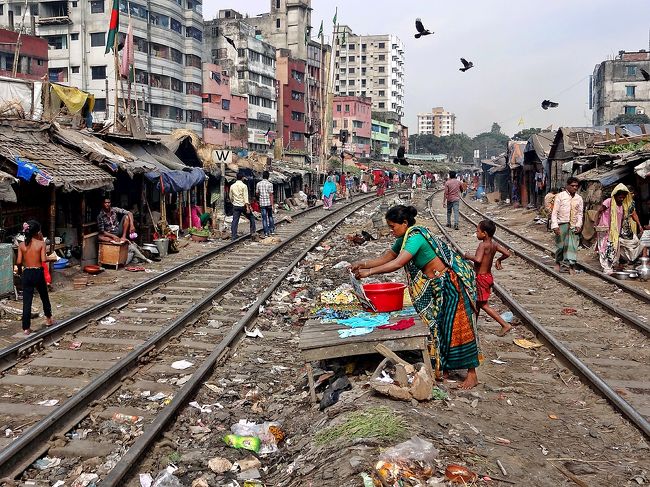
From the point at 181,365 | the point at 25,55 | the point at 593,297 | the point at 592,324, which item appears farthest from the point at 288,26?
the point at 181,365

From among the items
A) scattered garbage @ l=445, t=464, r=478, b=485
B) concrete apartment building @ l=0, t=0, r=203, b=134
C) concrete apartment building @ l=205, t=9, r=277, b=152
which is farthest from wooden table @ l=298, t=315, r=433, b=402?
concrete apartment building @ l=205, t=9, r=277, b=152

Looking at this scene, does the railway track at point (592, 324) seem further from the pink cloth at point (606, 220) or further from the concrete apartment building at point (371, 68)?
the concrete apartment building at point (371, 68)

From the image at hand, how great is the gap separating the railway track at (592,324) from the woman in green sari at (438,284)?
1.58 m

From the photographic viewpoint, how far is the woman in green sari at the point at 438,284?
5.66 metres

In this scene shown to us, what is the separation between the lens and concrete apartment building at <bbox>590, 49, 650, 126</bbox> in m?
70.8

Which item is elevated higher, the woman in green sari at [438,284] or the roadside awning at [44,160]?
the roadside awning at [44,160]

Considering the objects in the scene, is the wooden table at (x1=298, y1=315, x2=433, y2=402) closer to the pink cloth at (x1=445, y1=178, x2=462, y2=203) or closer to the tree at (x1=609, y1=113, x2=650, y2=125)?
the pink cloth at (x1=445, y1=178, x2=462, y2=203)

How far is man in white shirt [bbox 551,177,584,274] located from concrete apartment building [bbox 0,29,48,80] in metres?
40.9

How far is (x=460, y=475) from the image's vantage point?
3.91 metres

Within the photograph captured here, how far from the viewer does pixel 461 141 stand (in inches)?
5261

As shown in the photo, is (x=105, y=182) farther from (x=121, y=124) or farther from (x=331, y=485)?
(x=331, y=485)

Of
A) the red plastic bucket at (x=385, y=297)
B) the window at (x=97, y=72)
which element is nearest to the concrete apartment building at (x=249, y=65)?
the window at (x=97, y=72)

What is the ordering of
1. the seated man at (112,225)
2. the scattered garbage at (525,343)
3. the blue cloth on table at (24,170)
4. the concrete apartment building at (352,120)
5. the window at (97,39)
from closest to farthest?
the scattered garbage at (525,343) → the blue cloth on table at (24,170) → the seated man at (112,225) → the window at (97,39) → the concrete apartment building at (352,120)

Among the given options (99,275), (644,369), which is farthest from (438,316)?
(99,275)
